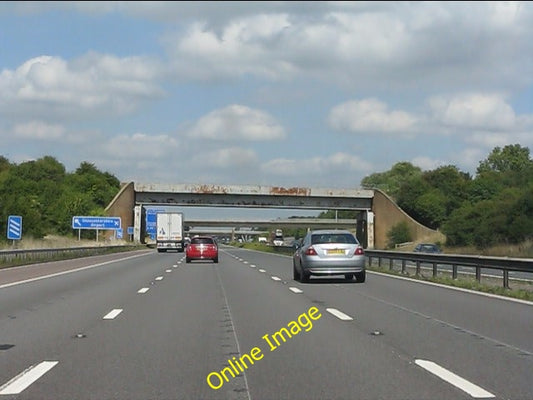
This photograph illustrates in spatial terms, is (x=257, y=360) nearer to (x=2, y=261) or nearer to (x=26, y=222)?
(x=2, y=261)

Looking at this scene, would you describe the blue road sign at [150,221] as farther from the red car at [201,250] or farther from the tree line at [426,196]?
the red car at [201,250]

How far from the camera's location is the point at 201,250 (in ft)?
155

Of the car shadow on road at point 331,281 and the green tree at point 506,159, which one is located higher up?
the green tree at point 506,159

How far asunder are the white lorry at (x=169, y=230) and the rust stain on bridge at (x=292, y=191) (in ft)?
76.4

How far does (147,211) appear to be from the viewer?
110 metres

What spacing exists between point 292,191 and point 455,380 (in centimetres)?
8973

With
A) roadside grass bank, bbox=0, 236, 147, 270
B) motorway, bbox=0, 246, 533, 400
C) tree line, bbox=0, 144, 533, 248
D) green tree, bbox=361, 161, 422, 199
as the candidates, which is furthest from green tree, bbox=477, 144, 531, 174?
motorway, bbox=0, 246, 533, 400

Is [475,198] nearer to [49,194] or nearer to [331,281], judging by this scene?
[49,194]

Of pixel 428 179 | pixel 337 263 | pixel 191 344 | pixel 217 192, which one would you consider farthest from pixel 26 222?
Result: pixel 428 179

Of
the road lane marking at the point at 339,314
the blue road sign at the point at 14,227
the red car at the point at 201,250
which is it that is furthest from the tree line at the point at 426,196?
the road lane marking at the point at 339,314

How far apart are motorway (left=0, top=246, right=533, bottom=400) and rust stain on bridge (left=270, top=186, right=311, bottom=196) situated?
77.9m

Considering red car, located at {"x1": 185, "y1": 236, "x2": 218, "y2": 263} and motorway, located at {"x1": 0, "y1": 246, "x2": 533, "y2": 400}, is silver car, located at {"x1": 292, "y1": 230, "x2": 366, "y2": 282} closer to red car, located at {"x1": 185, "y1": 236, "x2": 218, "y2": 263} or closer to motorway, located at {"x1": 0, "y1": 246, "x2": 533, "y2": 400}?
motorway, located at {"x1": 0, "y1": 246, "x2": 533, "y2": 400}

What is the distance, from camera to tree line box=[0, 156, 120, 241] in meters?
71.6

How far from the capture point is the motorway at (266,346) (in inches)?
316
